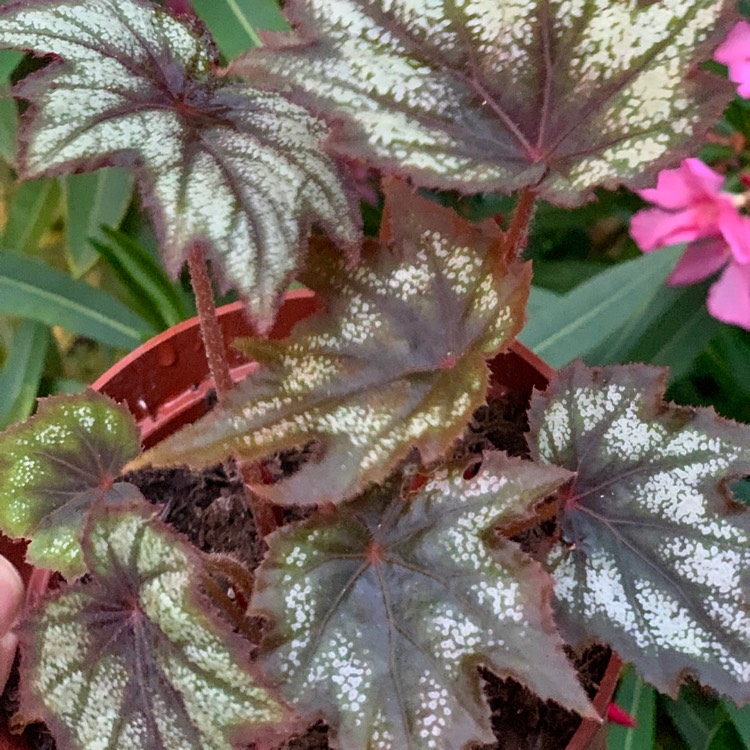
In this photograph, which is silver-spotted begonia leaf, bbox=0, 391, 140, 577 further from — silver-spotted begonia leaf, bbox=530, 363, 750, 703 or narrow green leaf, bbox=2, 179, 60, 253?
narrow green leaf, bbox=2, 179, 60, 253

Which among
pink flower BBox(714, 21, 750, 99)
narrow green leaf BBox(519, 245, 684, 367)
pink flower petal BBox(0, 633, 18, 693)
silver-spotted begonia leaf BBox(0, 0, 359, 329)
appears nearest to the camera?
silver-spotted begonia leaf BBox(0, 0, 359, 329)

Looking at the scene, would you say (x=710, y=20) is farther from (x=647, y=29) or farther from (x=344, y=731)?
(x=344, y=731)

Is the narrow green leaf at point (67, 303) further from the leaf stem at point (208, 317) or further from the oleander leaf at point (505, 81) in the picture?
the oleander leaf at point (505, 81)

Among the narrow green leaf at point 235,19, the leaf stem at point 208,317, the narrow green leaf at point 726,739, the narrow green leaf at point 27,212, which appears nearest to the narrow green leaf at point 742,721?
the narrow green leaf at point 726,739

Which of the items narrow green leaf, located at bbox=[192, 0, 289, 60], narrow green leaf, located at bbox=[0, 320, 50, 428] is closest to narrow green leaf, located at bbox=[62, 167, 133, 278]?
narrow green leaf, located at bbox=[0, 320, 50, 428]

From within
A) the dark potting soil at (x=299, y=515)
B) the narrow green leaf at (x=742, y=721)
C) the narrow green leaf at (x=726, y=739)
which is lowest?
the narrow green leaf at (x=726, y=739)

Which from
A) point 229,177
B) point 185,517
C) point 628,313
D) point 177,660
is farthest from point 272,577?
point 628,313
